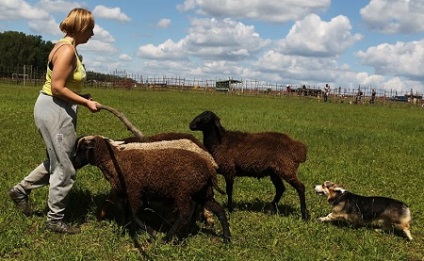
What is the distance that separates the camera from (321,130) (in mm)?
19391

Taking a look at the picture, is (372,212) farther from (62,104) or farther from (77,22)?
(77,22)

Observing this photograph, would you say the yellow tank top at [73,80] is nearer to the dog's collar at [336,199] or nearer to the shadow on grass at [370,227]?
the dog's collar at [336,199]

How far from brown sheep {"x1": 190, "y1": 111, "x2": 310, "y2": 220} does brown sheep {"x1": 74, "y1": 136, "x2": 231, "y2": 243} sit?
5.02 ft

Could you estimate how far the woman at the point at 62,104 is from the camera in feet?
17.6

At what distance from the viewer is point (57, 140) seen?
5543 mm

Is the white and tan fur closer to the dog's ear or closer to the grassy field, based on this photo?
the dog's ear

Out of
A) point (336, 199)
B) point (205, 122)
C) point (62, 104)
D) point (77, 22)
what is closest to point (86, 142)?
point (62, 104)

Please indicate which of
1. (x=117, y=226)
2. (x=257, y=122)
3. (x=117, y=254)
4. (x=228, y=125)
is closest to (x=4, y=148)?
(x=117, y=226)

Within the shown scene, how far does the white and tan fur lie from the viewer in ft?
21.5

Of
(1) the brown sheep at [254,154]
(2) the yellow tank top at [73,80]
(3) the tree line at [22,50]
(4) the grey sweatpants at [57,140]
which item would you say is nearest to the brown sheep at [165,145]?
(1) the brown sheep at [254,154]

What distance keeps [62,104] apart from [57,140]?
1.48 ft

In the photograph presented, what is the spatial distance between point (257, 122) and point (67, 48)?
16.3 metres

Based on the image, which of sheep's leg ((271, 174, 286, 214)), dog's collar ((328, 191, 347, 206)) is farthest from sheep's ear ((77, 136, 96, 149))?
dog's collar ((328, 191, 347, 206))

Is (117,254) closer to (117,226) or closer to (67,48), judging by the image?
(117,226)
